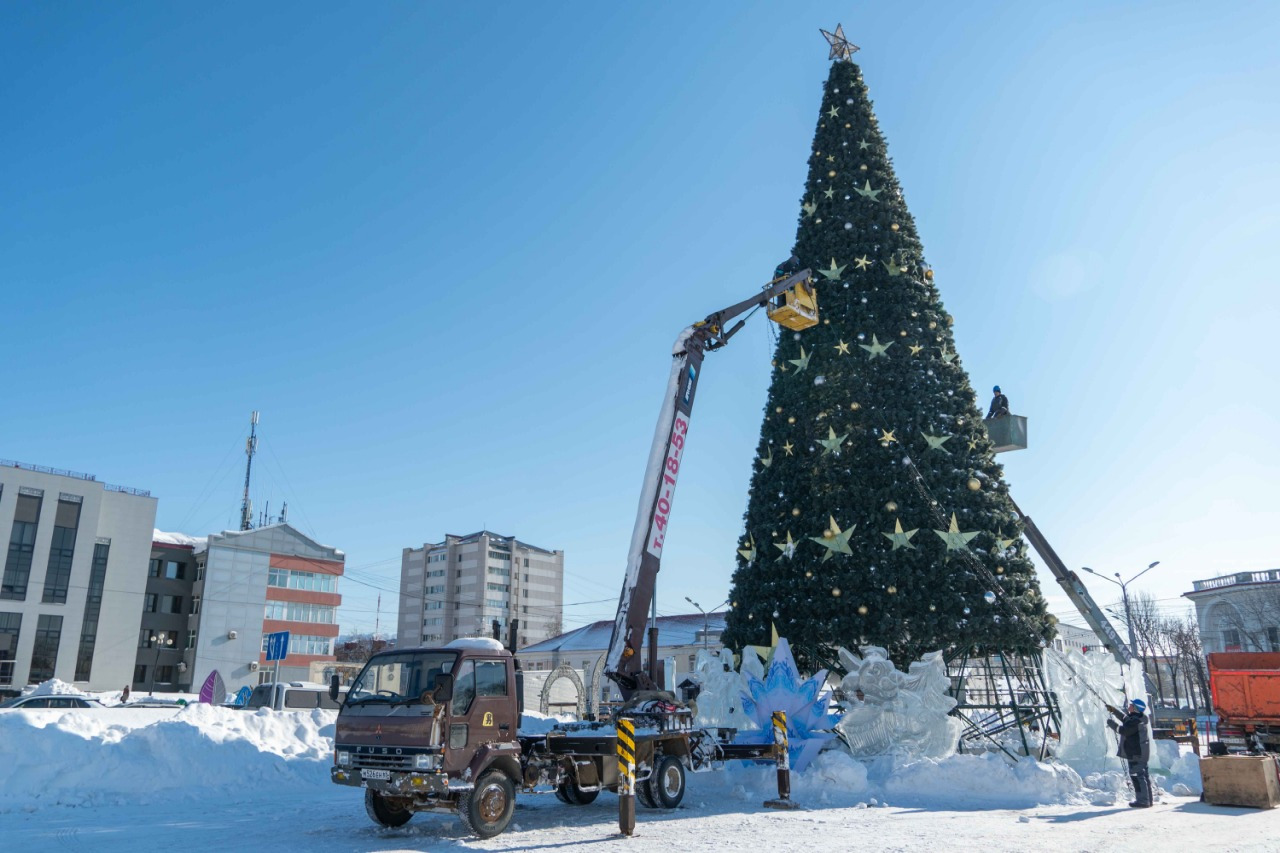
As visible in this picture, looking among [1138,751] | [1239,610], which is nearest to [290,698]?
[1138,751]

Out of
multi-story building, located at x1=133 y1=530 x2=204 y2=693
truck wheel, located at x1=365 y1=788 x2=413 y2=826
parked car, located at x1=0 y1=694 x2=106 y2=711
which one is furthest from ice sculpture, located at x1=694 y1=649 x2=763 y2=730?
multi-story building, located at x1=133 y1=530 x2=204 y2=693

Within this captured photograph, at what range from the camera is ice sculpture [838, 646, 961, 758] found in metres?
15.2

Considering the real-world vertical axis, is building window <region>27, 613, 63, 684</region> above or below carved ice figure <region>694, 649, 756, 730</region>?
above

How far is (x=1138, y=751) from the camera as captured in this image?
13.2 m

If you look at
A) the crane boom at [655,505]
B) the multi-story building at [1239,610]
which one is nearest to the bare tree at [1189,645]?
the multi-story building at [1239,610]

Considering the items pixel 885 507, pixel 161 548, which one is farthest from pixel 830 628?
pixel 161 548

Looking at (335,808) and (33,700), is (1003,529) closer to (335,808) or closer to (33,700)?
(335,808)

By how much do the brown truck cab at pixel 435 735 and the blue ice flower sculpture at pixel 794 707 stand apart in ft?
20.0

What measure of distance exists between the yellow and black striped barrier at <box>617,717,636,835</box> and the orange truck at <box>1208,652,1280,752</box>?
16.8m

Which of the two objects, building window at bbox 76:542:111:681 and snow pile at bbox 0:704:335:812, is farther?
building window at bbox 76:542:111:681

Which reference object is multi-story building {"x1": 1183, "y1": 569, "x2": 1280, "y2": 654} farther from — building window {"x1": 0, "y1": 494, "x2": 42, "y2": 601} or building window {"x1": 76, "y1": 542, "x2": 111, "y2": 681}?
building window {"x1": 0, "y1": 494, "x2": 42, "y2": 601}

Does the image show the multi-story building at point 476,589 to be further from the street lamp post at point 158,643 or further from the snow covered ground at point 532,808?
the snow covered ground at point 532,808

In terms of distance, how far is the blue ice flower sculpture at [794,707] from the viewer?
15.7 metres

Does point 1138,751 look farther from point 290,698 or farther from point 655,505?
point 290,698
